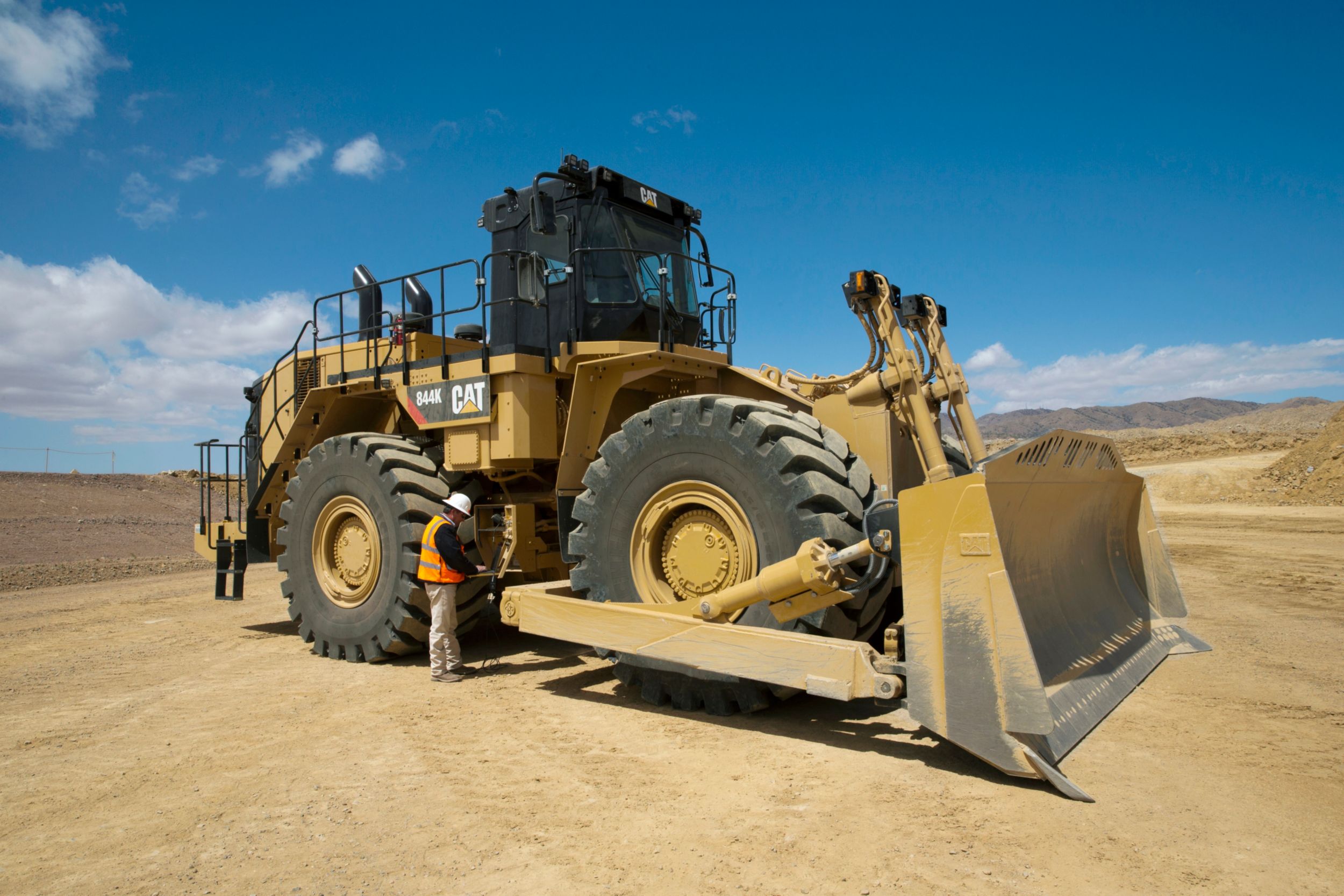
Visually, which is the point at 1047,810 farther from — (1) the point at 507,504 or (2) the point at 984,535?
(1) the point at 507,504

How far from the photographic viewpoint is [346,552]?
734cm

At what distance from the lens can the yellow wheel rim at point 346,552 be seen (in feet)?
23.3

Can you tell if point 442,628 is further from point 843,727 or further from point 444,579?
point 843,727

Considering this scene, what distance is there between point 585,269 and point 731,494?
268 cm

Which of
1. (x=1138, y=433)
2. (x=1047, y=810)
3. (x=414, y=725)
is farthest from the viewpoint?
(x=1138, y=433)

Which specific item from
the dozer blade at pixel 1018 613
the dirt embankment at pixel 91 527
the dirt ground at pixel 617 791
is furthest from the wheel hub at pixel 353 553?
the dirt embankment at pixel 91 527

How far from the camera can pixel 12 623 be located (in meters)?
9.59

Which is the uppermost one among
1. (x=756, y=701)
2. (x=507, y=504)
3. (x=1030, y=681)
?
(x=507, y=504)

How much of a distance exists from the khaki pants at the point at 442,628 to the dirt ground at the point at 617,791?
0.82 feet

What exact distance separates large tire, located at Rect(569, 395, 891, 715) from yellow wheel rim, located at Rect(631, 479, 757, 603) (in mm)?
49

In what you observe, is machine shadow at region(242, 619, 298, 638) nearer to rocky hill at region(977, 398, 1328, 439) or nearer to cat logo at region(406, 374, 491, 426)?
cat logo at region(406, 374, 491, 426)

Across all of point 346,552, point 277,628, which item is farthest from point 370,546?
point 277,628

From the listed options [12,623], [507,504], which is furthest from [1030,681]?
[12,623]

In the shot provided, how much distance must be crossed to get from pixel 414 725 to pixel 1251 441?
40.9m
